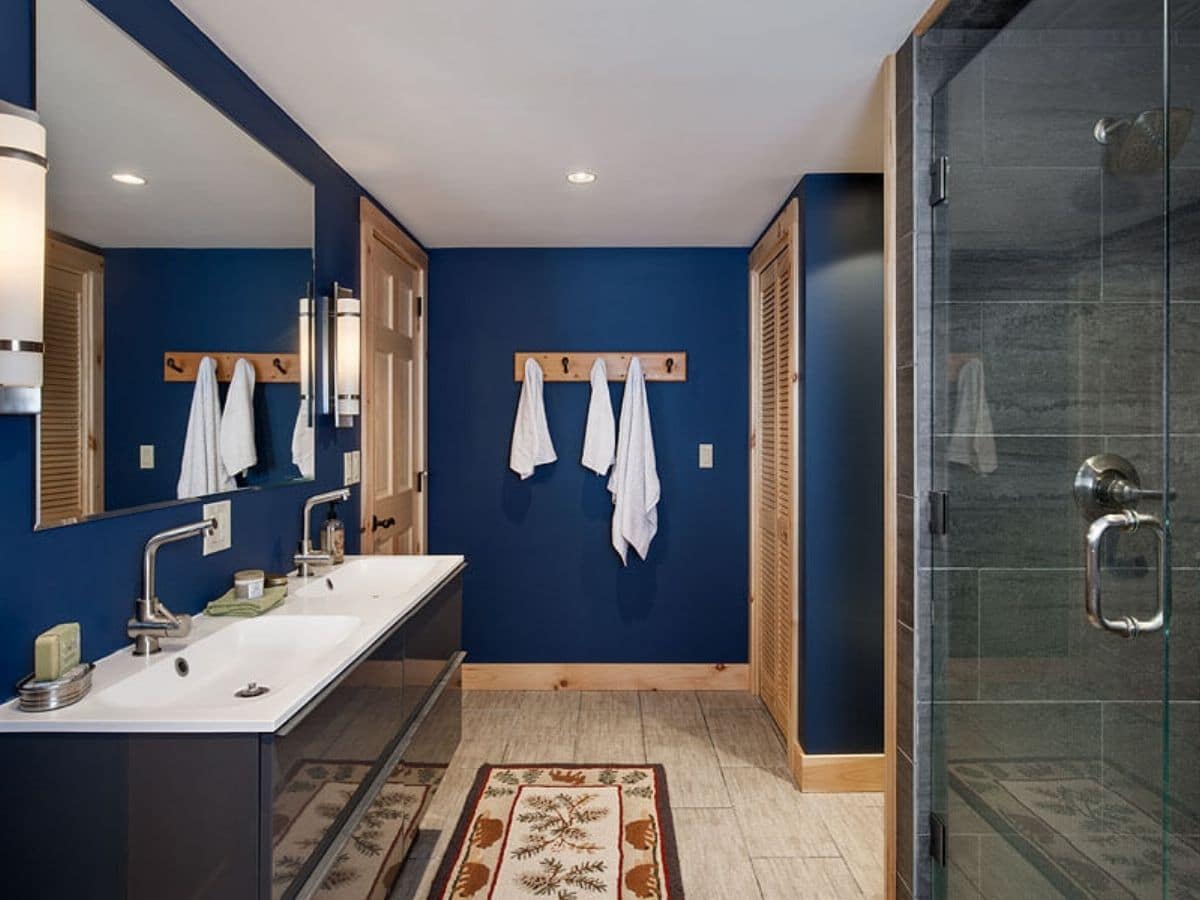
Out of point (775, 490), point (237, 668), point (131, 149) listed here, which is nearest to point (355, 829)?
point (237, 668)

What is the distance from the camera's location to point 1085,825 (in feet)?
4.63

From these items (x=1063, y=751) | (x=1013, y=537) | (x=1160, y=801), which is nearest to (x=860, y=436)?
(x=1013, y=537)

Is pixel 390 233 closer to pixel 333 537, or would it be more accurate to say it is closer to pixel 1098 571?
pixel 333 537

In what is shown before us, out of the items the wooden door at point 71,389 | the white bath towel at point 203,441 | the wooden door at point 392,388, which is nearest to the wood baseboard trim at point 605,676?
the wooden door at point 392,388

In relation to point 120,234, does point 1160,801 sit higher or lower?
lower

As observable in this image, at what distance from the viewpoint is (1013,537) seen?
1.64 meters

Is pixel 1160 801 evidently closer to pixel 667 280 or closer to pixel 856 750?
pixel 856 750

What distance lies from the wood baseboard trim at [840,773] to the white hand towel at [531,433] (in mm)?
1870

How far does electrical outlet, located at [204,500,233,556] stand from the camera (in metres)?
2.05

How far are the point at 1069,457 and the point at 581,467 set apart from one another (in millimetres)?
2879

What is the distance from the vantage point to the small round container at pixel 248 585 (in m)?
2.09

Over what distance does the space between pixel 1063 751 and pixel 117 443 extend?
6.36 ft

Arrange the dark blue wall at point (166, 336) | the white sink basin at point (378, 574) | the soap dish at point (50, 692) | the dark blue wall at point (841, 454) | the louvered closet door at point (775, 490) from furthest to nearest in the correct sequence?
the louvered closet door at point (775, 490) < the dark blue wall at point (841, 454) < the white sink basin at point (378, 574) < the dark blue wall at point (166, 336) < the soap dish at point (50, 692)

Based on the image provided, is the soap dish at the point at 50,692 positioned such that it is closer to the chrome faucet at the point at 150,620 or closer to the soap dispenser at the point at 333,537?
the chrome faucet at the point at 150,620
